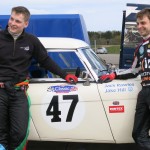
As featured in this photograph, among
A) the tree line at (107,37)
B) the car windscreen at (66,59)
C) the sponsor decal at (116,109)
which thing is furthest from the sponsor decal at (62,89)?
the tree line at (107,37)

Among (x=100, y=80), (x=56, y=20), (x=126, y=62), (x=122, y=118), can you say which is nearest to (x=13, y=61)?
(x=100, y=80)

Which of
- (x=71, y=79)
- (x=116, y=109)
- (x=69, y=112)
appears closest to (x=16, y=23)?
(x=71, y=79)

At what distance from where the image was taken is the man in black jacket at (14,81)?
4.34m

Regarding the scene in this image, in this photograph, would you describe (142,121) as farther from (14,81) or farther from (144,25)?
(14,81)

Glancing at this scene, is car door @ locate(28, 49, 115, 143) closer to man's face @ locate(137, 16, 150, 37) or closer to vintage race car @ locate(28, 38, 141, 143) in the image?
vintage race car @ locate(28, 38, 141, 143)

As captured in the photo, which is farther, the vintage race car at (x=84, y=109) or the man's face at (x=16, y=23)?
the vintage race car at (x=84, y=109)

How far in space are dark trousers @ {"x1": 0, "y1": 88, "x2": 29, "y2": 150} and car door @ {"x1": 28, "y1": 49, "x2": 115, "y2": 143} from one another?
12.3 inches

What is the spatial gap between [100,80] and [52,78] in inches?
26.7

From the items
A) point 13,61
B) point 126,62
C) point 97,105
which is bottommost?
point 126,62

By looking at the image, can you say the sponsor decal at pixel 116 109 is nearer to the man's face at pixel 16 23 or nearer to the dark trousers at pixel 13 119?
the dark trousers at pixel 13 119

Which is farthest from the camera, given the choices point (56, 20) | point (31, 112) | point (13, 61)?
point (56, 20)

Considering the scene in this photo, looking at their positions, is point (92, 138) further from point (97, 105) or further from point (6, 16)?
point (6, 16)

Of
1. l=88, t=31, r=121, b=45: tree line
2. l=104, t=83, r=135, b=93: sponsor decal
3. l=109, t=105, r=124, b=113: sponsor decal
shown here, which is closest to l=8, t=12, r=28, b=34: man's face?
l=104, t=83, r=135, b=93: sponsor decal

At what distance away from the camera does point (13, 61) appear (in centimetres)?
439
